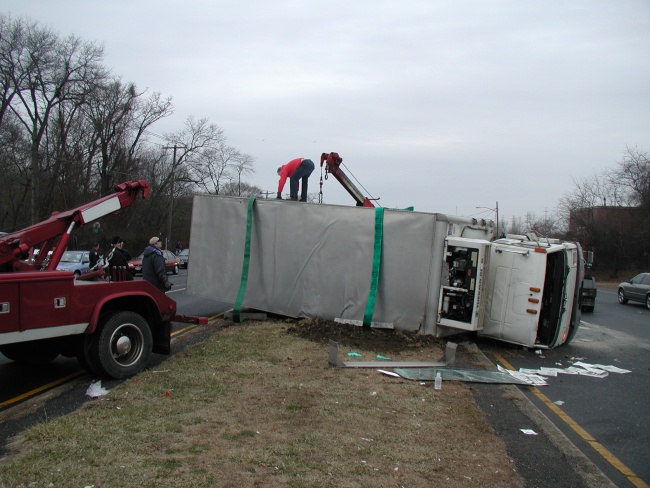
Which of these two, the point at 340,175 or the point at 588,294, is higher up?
the point at 340,175

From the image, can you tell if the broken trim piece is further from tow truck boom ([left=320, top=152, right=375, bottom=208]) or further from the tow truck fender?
tow truck boom ([left=320, top=152, right=375, bottom=208])

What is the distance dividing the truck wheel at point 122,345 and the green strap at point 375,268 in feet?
13.8

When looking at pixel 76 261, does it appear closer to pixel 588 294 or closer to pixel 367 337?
pixel 367 337

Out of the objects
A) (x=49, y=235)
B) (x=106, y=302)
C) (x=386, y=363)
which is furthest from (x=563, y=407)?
(x=49, y=235)

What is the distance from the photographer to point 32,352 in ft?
22.5

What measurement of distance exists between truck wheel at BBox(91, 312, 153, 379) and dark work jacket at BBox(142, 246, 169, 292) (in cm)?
224

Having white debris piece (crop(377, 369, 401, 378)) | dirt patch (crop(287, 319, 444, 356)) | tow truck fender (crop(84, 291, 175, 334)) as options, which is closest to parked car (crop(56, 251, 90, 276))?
dirt patch (crop(287, 319, 444, 356))

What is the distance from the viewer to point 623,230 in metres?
50.7

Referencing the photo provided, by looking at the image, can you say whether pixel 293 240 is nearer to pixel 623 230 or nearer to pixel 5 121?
pixel 5 121

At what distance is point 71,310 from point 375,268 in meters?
5.50

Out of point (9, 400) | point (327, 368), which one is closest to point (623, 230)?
point (327, 368)

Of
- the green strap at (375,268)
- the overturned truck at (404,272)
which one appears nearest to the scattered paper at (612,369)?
the overturned truck at (404,272)

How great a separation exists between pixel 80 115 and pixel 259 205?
36088mm

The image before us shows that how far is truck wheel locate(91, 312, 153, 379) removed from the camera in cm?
636
